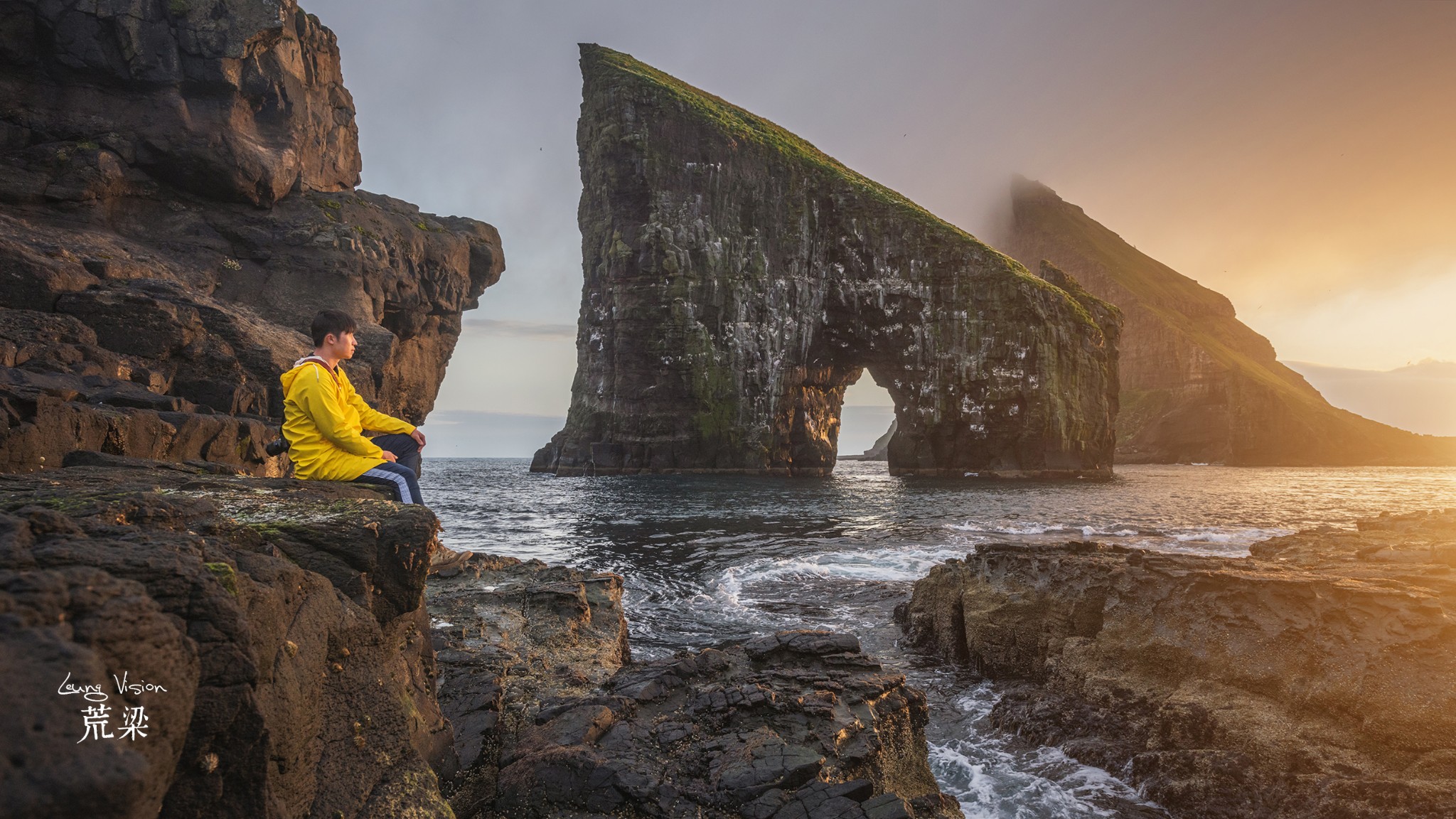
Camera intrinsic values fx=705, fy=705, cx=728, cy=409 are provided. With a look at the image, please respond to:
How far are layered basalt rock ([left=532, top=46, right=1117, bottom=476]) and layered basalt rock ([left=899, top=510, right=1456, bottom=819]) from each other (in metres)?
47.1

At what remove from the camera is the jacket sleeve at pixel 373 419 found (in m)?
5.33

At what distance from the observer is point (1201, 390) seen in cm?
10219

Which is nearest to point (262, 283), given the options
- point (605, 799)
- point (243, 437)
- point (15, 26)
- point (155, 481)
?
point (15, 26)

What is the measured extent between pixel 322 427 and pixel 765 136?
58.6 m

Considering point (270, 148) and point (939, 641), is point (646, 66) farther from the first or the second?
point (939, 641)

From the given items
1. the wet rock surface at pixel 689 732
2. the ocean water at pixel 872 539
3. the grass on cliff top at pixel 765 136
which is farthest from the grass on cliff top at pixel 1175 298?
the wet rock surface at pixel 689 732

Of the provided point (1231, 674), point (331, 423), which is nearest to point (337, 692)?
point (331, 423)

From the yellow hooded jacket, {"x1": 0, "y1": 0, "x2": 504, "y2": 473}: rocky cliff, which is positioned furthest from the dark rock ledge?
{"x1": 0, "y1": 0, "x2": 504, "y2": 473}: rocky cliff

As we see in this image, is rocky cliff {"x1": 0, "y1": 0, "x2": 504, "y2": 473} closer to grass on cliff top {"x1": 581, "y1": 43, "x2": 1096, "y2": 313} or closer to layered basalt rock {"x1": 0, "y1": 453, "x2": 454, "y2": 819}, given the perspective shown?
layered basalt rock {"x1": 0, "y1": 453, "x2": 454, "y2": 819}

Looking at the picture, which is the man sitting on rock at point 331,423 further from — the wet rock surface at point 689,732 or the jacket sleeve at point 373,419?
the wet rock surface at point 689,732

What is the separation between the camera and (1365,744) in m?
5.16

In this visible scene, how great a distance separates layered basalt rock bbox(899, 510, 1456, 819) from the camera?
4.94 m

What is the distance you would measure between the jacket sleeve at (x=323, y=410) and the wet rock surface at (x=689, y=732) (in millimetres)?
1874

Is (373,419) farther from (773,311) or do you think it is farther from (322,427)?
(773,311)
